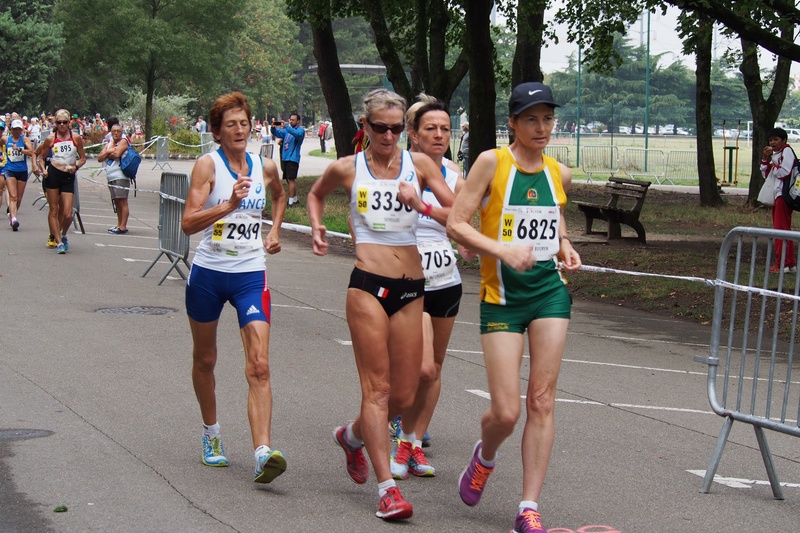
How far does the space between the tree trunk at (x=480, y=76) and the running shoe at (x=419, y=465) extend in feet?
54.3

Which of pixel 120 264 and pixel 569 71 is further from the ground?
pixel 569 71

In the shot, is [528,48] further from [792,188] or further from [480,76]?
[792,188]

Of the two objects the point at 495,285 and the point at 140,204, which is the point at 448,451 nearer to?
the point at 495,285

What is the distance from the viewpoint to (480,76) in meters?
22.8

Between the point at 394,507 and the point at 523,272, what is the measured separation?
1.24 meters

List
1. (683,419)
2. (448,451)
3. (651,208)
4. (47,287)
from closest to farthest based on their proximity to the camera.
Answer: (448,451)
(683,419)
(47,287)
(651,208)

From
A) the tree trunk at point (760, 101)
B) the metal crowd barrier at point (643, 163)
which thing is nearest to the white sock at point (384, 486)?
the tree trunk at point (760, 101)

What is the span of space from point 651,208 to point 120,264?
49.0 feet

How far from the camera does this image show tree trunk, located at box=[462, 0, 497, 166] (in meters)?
22.5

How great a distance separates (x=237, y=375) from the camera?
357 inches

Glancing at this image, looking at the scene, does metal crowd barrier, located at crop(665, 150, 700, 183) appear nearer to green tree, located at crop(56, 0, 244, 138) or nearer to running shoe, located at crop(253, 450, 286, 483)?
green tree, located at crop(56, 0, 244, 138)

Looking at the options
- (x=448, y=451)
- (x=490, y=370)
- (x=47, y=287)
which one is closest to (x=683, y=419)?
(x=448, y=451)

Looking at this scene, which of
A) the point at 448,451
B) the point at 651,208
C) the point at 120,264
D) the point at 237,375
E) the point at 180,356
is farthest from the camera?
the point at 651,208

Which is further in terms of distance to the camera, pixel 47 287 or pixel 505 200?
pixel 47 287
